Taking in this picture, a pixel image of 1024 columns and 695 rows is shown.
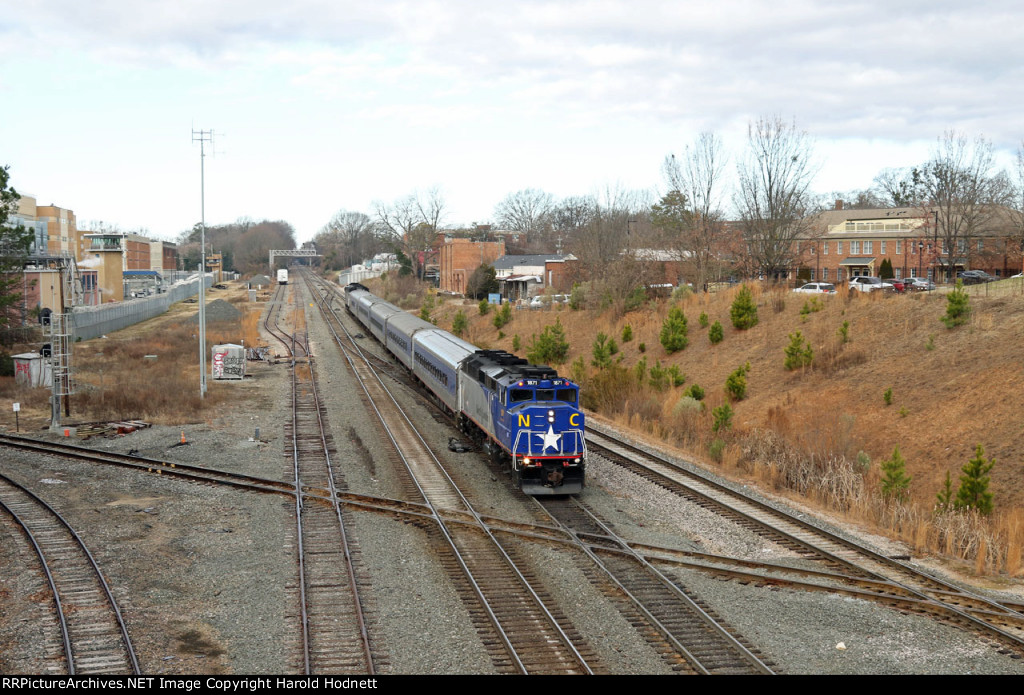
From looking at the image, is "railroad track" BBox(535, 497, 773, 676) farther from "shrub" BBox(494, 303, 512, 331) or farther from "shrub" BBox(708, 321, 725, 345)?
"shrub" BBox(494, 303, 512, 331)

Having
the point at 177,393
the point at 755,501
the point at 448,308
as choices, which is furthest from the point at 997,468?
the point at 448,308

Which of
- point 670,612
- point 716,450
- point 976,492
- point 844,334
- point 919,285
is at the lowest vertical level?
point 670,612

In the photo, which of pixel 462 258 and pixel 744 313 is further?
pixel 462 258

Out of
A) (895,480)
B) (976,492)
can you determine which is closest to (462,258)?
(895,480)

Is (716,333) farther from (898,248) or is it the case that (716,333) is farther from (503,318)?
(898,248)

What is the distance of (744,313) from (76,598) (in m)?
33.6

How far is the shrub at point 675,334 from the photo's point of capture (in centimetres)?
4222

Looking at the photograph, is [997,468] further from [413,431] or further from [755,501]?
[413,431]

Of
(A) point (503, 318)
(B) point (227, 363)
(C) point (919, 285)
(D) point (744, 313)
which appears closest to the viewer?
(D) point (744, 313)

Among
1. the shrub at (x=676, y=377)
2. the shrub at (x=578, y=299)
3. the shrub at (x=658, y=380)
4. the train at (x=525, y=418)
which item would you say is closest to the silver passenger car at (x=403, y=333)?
the shrub at (x=658, y=380)

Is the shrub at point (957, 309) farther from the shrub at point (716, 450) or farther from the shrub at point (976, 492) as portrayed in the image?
Answer: the shrub at point (976, 492)

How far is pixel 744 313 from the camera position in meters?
40.9

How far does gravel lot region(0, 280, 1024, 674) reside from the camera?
1144cm
